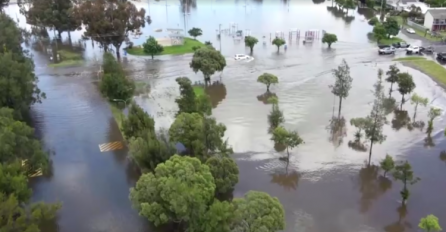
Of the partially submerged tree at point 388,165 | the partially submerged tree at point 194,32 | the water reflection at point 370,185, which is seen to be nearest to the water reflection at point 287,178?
the water reflection at point 370,185

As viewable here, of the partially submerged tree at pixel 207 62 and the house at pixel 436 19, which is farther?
the house at pixel 436 19

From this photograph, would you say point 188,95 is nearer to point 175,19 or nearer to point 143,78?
point 143,78

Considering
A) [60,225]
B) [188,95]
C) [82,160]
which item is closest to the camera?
[60,225]

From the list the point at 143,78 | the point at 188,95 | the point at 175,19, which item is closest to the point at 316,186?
the point at 188,95

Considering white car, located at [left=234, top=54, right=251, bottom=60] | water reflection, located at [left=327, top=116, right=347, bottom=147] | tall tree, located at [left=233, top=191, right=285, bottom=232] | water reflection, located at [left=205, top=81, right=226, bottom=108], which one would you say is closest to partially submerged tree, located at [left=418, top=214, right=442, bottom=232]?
tall tree, located at [left=233, top=191, right=285, bottom=232]

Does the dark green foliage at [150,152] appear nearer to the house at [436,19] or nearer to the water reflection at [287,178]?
the water reflection at [287,178]
